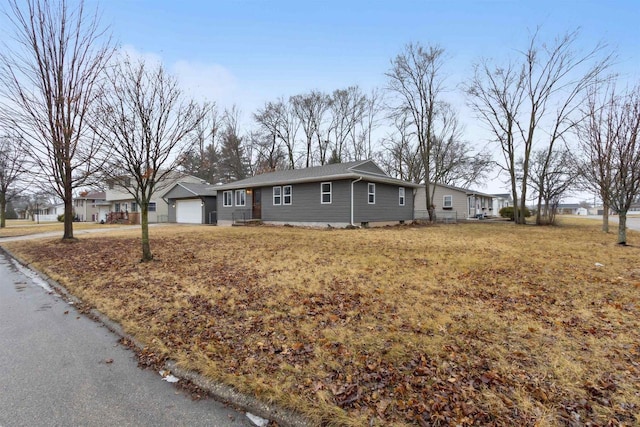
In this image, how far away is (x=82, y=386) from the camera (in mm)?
2650

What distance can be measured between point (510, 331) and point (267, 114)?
1322 inches

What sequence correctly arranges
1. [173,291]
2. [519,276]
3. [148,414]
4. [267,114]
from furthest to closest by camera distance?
1. [267,114]
2. [519,276]
3. [173,291]
4. [148,414]

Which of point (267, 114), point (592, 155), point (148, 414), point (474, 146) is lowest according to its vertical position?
point (148, 414)

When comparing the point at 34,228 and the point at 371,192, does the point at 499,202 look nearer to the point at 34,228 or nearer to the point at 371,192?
the point at 371,192

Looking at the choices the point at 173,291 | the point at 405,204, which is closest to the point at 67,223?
the point at 173,291

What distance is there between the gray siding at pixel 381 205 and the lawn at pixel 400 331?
8.89 m

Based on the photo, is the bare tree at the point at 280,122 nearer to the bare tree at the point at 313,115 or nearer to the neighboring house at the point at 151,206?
the bare tree at the point at 313,115

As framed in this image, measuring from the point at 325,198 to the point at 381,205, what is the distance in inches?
145

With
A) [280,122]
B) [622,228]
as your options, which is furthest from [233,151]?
[622,228]

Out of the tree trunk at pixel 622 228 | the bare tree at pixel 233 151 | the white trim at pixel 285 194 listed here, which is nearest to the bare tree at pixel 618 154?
the tree trunk at pixel 622 228

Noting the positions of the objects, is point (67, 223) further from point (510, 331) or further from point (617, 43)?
point (617, 43)

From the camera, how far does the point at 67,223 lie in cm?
1284

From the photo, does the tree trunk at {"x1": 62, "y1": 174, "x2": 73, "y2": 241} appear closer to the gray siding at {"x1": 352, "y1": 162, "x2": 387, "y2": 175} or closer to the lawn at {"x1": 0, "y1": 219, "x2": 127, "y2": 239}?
the lawn at {"x1": 0, "y1": 219, "x2": 127, "y2": 239}

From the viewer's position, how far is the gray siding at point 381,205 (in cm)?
1639
